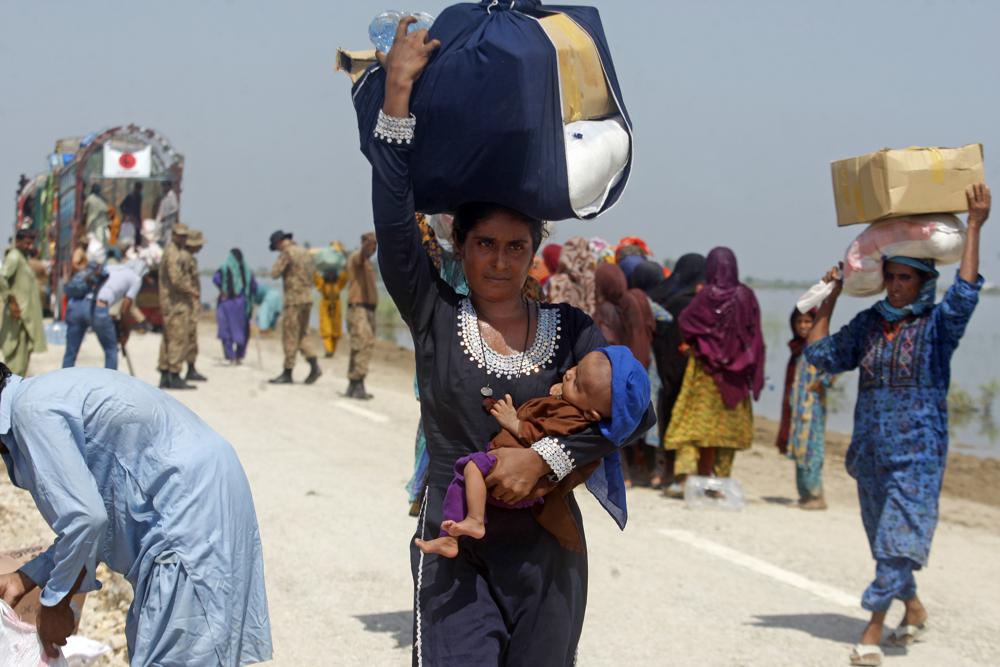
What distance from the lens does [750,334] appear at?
10.7 meters

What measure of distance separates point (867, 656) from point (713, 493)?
178 inches

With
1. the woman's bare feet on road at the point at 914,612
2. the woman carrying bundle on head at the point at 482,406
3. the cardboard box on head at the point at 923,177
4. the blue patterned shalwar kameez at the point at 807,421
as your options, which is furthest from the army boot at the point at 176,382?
the woman carrying bundle on head at the point at 482,406

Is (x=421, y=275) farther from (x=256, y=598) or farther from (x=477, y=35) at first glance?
(x=256, y=598)

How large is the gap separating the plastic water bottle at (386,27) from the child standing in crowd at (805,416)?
7.29 m

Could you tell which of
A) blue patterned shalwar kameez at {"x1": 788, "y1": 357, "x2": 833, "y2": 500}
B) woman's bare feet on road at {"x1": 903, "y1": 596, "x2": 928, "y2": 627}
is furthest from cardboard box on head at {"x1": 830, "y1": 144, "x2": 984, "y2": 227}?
blue patterned shalwar kameez at {"x1": 788, "y1": 357, "x2": 833, "y2": 500}

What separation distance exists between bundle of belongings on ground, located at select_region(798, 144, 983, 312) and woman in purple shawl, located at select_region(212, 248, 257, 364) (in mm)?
15354

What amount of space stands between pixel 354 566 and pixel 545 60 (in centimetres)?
484

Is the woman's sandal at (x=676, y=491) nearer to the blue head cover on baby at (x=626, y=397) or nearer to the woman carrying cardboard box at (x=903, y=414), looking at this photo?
the woman carrying cardboard box at (x=903, y=414)

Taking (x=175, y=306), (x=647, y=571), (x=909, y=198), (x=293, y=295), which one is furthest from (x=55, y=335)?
(x=909, y=198)

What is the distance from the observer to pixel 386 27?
3.55m

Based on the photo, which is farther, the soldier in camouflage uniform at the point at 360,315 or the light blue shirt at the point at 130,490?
the soldier in camouflage uniform at the point at 360,315

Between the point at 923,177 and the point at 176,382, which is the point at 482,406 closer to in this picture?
the point at 923,177

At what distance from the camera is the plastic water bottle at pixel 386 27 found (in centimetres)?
353

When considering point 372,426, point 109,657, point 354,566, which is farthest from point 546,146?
point 372,426
